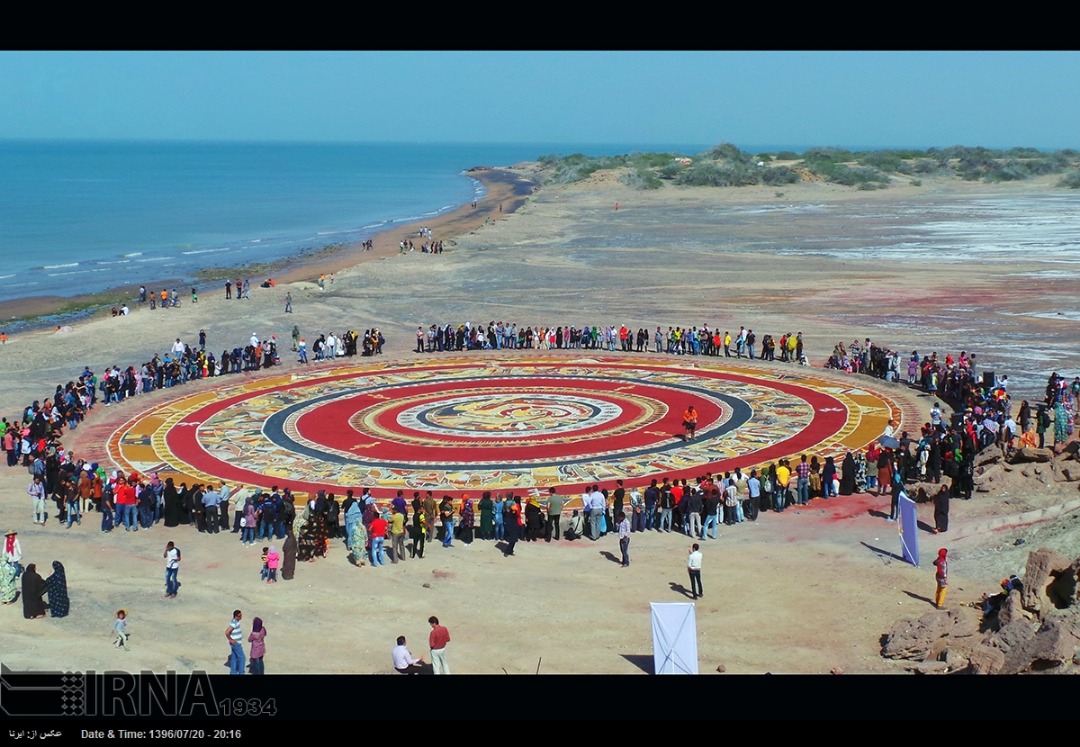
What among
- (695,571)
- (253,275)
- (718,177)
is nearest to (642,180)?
(718,177)

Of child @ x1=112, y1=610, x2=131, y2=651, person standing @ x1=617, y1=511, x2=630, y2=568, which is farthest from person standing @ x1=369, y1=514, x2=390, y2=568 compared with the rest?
child @ x1=112, y1=610, x2=131, y2=651

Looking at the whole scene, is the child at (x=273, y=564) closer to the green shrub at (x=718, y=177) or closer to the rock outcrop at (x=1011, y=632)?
the rock outcrop at (x=1011, y=632)

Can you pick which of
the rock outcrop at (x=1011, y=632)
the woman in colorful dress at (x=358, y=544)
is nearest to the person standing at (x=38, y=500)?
the woman in colorful dress at (x=358, y=544)

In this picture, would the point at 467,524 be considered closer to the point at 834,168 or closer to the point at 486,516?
the point at 486,516

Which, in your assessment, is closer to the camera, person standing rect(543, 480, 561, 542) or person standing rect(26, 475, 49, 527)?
person standing rect(543, 480, 561, 542)

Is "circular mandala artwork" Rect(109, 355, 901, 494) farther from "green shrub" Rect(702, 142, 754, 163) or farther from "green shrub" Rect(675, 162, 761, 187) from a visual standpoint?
"green shrub" Rect(702, 142, 754, 163)
